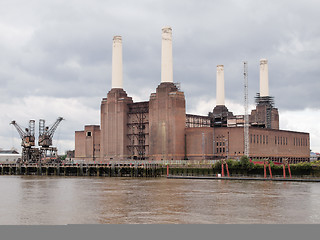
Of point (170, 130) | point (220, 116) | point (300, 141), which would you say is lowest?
point (300, 141)

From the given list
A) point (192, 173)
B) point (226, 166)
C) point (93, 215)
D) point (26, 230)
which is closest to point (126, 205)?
point (93, 215)

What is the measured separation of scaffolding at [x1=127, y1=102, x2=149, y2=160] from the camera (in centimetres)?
13850

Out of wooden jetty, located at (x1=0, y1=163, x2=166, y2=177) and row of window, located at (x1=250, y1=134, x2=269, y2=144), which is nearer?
wooden jetty, located at (x1=0, y1=163, x2=166, y2=177)

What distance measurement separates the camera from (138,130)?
14000cm

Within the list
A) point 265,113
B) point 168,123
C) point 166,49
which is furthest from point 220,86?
point 166,49

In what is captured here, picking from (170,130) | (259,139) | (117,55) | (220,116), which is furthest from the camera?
(220,116)

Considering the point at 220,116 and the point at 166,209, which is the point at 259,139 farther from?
the point at 166,209

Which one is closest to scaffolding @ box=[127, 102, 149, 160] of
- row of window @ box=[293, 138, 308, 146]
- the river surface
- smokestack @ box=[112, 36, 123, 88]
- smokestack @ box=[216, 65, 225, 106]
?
smokestack @ box=[112, 36, 123, 88]

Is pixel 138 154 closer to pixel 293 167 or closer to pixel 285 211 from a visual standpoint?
pixel 293 167

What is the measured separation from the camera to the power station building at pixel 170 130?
129 meters

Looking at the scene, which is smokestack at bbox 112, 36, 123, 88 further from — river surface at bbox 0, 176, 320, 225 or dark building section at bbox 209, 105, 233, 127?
river surface at bbox 0, 176, 320, 225

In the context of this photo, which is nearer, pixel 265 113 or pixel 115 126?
pixel 115 126

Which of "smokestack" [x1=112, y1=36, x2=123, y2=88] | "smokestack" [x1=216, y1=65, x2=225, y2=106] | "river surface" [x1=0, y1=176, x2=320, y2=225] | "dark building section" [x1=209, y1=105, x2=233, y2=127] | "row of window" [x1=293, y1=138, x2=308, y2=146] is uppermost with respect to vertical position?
"smokestack" [x1=112, y1=36, x2=123, y2=88]

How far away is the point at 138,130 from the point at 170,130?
46.9ft
